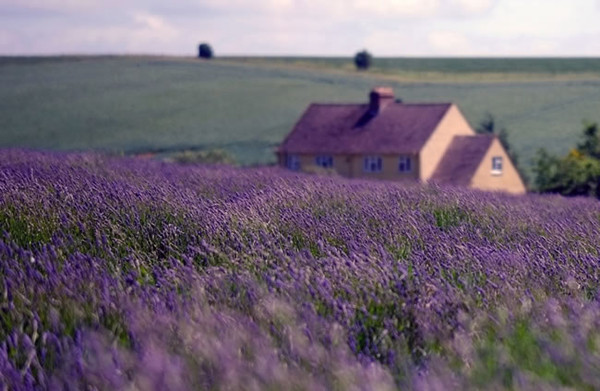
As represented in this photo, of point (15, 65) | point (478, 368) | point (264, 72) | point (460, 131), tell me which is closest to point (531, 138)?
point (460, 131)

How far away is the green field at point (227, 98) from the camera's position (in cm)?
5206

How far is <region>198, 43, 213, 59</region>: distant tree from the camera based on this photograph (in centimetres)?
9056

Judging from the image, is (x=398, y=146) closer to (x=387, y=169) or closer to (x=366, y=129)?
(x=387, y=169)

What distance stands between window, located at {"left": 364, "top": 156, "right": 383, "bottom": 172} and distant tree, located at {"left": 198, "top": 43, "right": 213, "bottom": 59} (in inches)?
1954

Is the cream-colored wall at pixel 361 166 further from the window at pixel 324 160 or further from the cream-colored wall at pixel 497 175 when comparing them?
the cream-colored wall at pixel 497 175

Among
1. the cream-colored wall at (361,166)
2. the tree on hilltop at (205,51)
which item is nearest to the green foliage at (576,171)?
the cream-colored wall at (361,166)

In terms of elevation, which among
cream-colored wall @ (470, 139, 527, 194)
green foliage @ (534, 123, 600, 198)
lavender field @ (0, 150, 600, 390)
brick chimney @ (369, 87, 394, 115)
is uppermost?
lavender field @ (0, 150, 600, 390)

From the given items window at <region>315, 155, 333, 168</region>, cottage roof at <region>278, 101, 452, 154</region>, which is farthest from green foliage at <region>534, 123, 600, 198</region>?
window at <region>315, 155, 333, 168</region>

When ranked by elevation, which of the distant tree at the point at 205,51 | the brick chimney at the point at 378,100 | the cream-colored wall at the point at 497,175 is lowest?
the cream-colored wall at the point at 497,175

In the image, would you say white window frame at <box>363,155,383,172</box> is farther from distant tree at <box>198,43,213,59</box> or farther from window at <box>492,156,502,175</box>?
distant tree at <box>198,43,213,59</box>

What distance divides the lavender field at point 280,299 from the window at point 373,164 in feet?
121

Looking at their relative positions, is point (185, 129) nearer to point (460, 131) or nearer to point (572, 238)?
point (460, 131)

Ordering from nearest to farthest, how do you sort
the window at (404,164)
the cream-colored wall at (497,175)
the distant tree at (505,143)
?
the cream-colored wall at (497,175) → the window at (404,164) → the distant tree at (505,143)

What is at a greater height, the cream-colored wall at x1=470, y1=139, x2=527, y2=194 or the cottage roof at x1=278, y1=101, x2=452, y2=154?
the cottage roof at x1=278, y1=101, x2=452, y2=154
